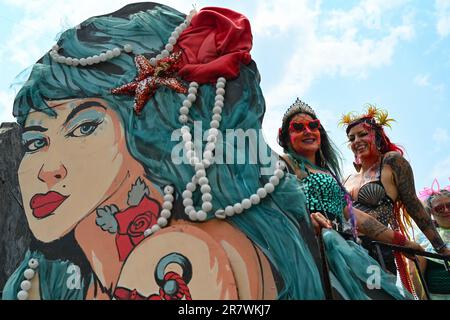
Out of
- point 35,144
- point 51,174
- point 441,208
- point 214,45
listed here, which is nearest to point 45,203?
point 51,174

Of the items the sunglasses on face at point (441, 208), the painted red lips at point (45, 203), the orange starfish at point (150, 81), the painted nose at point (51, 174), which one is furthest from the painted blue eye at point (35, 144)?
the sunglasses on face at point (441, 208)

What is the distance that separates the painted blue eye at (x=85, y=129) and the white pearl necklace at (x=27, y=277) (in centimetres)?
73

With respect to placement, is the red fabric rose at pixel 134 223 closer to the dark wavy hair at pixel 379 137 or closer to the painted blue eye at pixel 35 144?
the painted blue eye at pixel 35 144

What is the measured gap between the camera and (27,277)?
279 centimetres

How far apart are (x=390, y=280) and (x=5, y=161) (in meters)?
3.25

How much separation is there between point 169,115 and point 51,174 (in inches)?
29.4

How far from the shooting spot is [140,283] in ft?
8.41

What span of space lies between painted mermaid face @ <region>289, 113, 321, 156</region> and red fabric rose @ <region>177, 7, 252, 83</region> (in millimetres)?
684

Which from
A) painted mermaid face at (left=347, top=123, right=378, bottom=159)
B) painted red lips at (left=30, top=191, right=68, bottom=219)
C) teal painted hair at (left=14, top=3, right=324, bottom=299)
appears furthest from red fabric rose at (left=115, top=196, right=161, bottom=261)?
painted mermaid face at (left=347, top=123, right=378, bottom=159)

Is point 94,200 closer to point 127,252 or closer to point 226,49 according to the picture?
point 127,252

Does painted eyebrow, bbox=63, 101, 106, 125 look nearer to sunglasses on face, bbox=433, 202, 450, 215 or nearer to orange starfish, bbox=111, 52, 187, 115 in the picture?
orange starfish, bbox=111, 52, 187, 115

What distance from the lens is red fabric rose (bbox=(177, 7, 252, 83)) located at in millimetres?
3006

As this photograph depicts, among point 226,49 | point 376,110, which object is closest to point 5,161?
point 226,49

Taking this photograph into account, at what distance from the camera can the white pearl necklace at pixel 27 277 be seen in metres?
2.75
